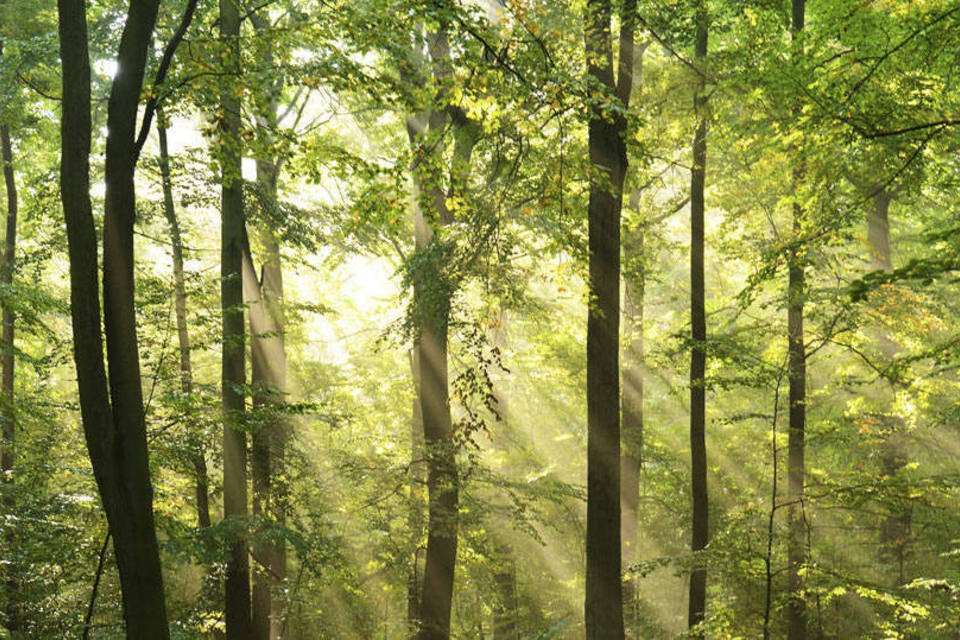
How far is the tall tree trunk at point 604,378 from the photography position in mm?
7465

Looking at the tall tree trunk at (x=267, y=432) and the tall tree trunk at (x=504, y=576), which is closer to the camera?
the tall tree trunk at (x=267, y=432)

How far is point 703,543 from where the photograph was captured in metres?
11.0

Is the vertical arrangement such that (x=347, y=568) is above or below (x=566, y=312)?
below

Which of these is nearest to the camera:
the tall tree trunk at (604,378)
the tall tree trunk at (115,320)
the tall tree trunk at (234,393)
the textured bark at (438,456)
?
the tall tree trunk at (115,320)

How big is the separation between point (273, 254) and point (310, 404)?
6935mm

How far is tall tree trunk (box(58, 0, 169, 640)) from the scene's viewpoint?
4738 millimetres


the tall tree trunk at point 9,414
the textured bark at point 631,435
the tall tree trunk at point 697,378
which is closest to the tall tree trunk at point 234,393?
the tall tree trunk at point 9,414

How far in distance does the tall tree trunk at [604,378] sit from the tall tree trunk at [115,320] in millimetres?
4099

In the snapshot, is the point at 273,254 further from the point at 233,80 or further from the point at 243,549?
the point at 233,80

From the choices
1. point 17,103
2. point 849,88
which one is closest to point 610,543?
point 849,88

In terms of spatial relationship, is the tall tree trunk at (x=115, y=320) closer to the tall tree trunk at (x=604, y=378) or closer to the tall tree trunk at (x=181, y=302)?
the tall tree trunk at (x=181, y=302)

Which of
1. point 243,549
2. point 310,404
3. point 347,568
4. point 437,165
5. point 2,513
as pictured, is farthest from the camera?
point 347,568

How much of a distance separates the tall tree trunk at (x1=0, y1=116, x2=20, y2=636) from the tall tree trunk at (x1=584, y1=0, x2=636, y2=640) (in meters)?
5.27

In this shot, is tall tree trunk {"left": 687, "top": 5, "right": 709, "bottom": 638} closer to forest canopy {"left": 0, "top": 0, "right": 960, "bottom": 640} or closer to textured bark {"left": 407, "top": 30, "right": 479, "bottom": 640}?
forest canopy {"left": 0, "top": 0, "right": 960, "bottom": 640}
